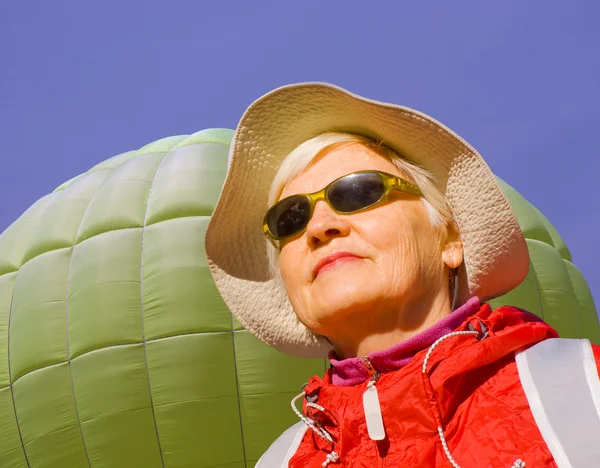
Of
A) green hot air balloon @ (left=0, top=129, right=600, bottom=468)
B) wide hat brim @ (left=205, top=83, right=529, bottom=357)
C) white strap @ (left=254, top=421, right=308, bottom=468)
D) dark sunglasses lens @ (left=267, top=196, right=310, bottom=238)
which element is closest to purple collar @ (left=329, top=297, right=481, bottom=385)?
wide hat brim @ (left=205, top=83, right=529, bottom=357)

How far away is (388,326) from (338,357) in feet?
0.86

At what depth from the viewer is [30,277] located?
7.86 metres

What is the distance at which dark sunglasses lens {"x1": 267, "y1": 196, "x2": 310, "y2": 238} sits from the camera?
7.33 feet

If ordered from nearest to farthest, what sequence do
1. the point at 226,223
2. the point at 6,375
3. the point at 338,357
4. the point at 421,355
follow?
the point at 421,355
the point at 338,357
the point at 226,223
the point at 6,375

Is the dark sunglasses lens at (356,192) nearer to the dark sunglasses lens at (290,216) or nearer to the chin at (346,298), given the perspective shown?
the dark sunglasses lens at (290,216)

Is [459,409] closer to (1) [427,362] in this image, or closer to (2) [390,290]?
(1) [427,362]

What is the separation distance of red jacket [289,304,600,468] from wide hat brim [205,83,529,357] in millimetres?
279

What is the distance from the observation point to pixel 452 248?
2.26 metres

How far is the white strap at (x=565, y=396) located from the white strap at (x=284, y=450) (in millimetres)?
720

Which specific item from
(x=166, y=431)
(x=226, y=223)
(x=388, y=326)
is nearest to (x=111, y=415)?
(x=166, y=431)

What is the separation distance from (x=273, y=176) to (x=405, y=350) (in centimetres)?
82

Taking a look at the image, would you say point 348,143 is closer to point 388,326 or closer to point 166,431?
point 388,326

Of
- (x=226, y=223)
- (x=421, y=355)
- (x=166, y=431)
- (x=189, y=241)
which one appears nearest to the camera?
(x=421, y=355)

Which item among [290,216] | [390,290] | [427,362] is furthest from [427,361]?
[290,216]
